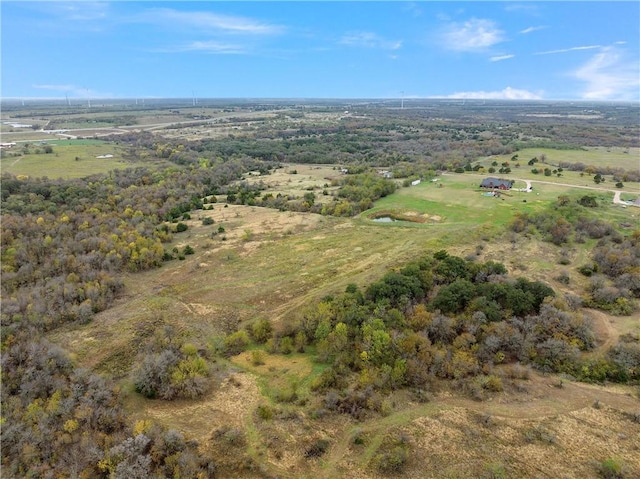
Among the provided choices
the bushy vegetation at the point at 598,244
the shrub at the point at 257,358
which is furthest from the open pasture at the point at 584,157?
the shrub at the point at 257,358

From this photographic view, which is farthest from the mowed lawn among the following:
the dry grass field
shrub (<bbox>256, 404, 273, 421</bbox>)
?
shrub (<bbox>256, 404, 273, 421</bbox>)

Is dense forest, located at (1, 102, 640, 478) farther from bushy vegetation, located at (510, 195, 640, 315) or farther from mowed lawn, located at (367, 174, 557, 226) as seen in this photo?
mowed lawn, located at (367, 174, 557, 226)

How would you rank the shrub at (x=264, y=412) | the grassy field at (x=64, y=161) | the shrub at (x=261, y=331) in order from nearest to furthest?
the shrub at (x=264, y=412) < the shrub at (x=261, y=331) < the grassy field at (x=64, y=161)

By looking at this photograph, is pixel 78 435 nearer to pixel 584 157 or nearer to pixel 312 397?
pixel 312 397

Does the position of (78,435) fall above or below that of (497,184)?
below

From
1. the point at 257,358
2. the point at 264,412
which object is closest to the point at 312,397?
the point at 264,412

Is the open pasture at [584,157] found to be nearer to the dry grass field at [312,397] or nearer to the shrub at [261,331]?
the dry grass field at [312,397]

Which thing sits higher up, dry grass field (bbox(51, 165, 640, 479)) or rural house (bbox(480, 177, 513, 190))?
rural house (bbox(480, 177, 513, 190))

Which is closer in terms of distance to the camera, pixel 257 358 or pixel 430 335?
pixel 257 358
